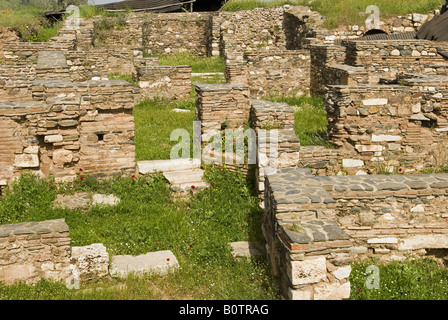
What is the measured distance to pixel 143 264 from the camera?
18.3 ft

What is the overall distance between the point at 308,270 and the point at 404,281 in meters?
1.69

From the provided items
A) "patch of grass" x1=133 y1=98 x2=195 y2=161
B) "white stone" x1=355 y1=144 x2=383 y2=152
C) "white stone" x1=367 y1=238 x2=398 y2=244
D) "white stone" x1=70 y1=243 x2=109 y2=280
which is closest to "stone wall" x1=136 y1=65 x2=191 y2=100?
"patch of grass" x1=133 y1=98 x2=195 y2=161

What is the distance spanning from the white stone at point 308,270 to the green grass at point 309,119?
4409 millimetres

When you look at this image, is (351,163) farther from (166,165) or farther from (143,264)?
(143,264)

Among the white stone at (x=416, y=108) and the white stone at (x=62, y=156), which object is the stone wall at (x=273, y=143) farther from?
the white stone at (x=62, y=156)

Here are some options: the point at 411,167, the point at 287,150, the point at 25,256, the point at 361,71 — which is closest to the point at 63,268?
the point at 25,256

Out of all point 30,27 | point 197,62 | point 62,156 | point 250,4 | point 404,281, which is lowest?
point 404,281

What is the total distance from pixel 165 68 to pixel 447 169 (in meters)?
7.82

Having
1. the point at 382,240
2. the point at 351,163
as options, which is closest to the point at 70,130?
the point at 382,240

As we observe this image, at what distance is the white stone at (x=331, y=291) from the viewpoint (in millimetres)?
4531

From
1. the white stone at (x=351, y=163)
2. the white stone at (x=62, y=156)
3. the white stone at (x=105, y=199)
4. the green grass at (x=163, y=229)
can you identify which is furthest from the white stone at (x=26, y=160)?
the white stone at (x=351, y=163)

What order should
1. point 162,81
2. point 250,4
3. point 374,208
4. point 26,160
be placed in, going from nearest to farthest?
point 374,208
point 26,160
point 162,81
point 250,4

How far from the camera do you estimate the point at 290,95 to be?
14.2m

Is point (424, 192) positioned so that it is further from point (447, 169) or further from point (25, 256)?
point (25, 256)
